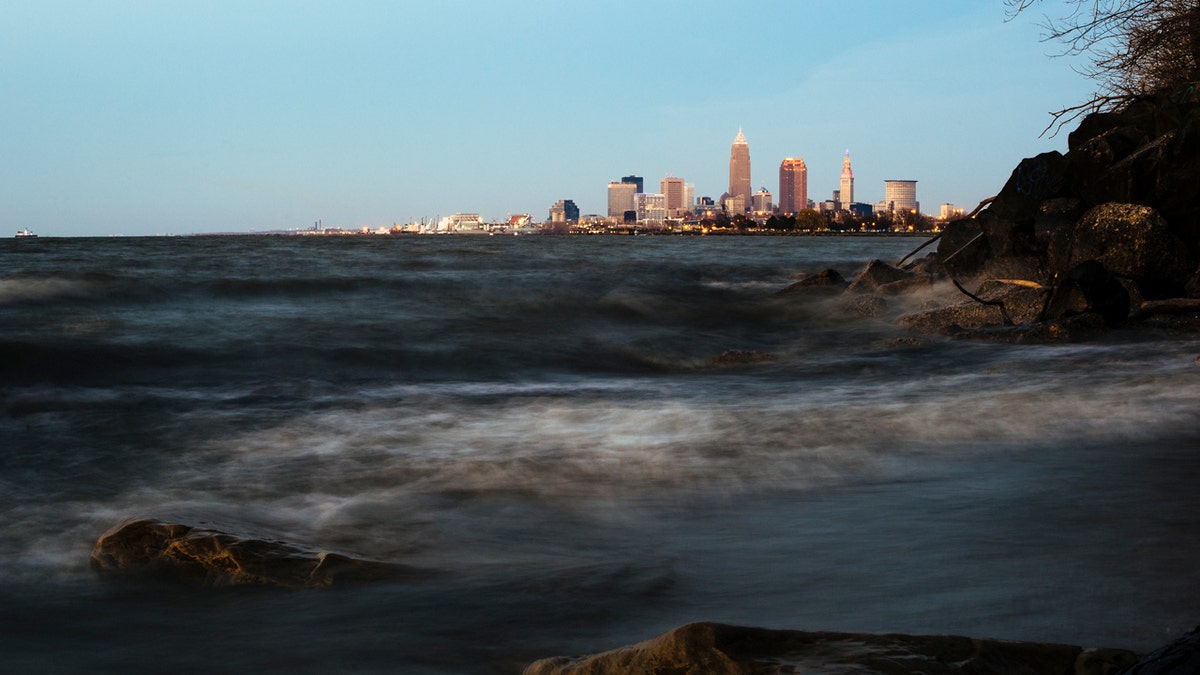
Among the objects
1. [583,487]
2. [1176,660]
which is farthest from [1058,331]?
[1176,660]

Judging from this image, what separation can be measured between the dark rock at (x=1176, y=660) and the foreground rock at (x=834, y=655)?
0.46m

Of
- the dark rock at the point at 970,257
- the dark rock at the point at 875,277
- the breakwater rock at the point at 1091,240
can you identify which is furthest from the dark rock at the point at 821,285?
the breakwater rock at the point at 1091,240

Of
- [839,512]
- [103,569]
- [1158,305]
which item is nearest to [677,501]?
[839,512]

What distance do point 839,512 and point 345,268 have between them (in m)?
21.1

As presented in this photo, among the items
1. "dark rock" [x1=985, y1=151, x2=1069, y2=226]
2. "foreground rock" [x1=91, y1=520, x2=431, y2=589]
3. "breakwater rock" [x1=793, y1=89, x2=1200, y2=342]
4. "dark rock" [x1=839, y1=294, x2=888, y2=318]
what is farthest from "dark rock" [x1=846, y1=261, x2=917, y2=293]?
"foreground rock" [x1=91, y1=520, x2=431, y2=589]

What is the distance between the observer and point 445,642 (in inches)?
115

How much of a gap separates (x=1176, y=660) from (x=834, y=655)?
2.41ft

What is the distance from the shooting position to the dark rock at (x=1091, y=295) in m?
9.30

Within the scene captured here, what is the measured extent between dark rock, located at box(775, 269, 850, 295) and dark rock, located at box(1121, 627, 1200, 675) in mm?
14368

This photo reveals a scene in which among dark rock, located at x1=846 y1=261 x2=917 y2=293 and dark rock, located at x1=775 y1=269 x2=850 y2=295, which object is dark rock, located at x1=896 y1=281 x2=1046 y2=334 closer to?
dark rock, located at x1=846 y1=261 x2=917 y2=293

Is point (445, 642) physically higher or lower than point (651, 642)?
lower

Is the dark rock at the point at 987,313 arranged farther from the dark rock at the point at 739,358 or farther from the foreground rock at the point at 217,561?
the foreground rock at the point at 217,561

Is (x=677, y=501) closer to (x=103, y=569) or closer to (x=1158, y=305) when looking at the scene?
(x=103, y=569)

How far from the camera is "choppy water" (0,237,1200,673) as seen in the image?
9.92ft
